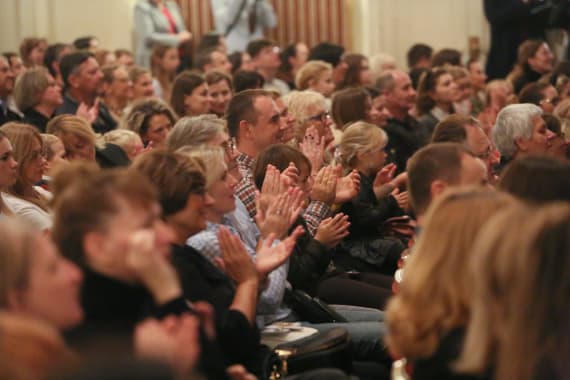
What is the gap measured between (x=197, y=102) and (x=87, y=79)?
1.17 meters

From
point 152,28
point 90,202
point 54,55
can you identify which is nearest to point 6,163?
point 90,202

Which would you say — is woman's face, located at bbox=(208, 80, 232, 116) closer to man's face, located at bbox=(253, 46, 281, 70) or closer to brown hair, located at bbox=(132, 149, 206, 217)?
man's face, located at bbox=(253, 46, 281, 70)

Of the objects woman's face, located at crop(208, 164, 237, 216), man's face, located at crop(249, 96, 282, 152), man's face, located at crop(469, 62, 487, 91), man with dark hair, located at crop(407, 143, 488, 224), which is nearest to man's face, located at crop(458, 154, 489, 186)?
man with dark hair, located at crop(407, 143, 488, 224)

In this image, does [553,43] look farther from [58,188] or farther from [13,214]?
[58,188]

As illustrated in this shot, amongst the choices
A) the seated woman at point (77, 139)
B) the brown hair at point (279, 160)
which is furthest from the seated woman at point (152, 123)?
the brown hair at point (279, 160)

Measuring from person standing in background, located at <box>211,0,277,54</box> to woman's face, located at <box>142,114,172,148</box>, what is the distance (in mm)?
6385

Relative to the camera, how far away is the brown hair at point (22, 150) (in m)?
5.63

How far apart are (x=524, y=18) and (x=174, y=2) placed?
Result: 4.01 metres

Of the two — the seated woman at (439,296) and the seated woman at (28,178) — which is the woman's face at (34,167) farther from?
the seated woman at (439,296)

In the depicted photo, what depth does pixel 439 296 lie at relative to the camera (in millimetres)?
3268

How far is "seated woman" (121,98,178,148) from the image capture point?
7387mm

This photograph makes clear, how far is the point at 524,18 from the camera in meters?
12.5

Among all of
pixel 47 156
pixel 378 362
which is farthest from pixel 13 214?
pixel 378 362

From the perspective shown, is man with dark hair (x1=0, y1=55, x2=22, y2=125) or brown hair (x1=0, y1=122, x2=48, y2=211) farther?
man with dark hair (x1=0, y1=55, x2=22, y2=125)
